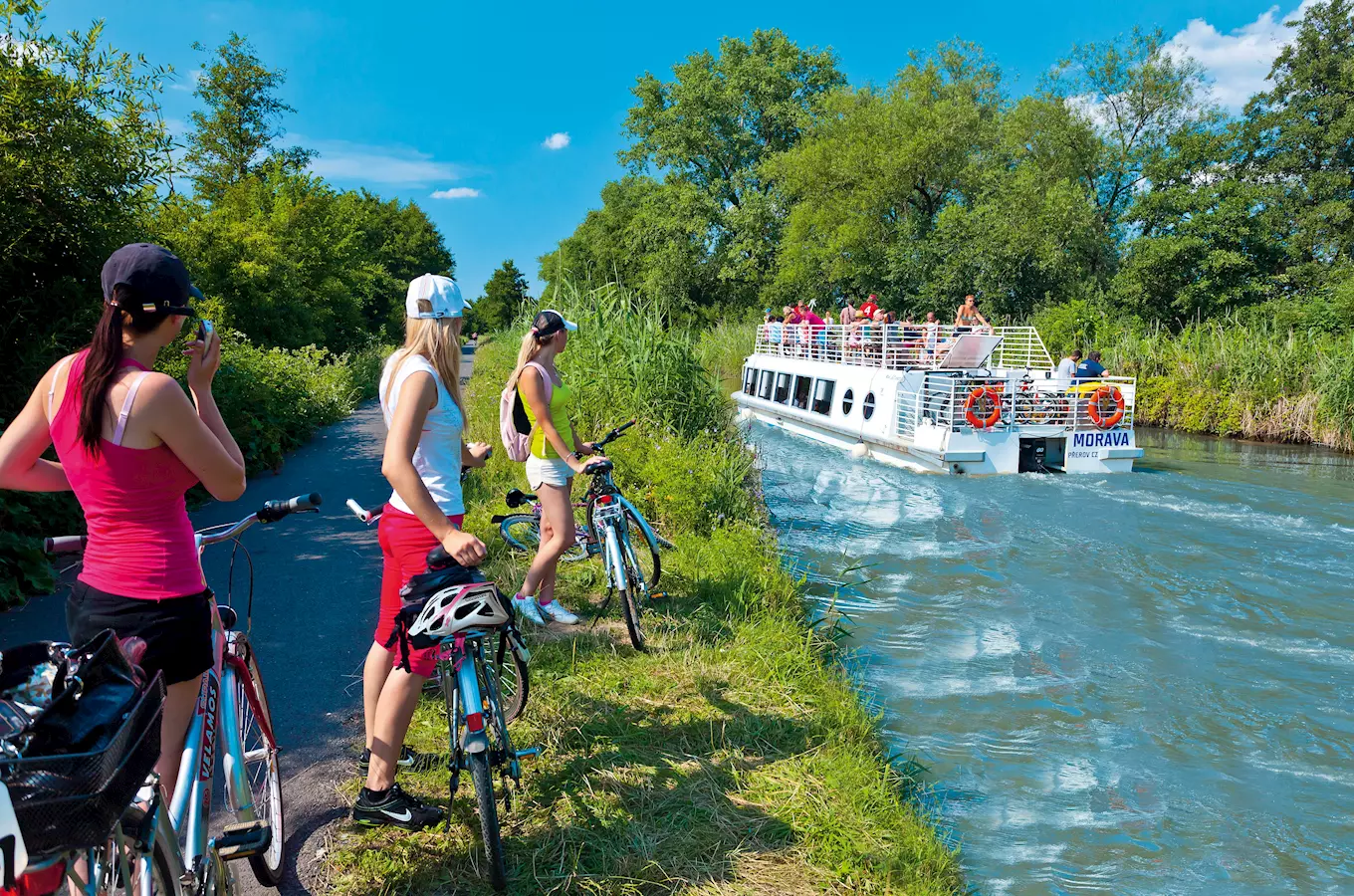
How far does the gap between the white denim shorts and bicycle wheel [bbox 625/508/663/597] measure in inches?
26.4

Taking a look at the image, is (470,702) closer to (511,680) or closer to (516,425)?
(511,680)

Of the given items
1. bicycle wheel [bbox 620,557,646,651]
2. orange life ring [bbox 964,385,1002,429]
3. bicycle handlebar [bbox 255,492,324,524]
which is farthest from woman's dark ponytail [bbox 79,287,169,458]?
orange life ring [bbox 964,385,1002,429]

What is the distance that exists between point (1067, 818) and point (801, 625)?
2.29 meters

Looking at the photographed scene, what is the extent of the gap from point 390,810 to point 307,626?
2.84m

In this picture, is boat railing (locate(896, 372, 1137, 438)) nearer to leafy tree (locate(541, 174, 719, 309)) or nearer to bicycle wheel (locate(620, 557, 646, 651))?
bicycle wheel (locate(620, 557, 646, 651))

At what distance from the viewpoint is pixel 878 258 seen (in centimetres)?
4000

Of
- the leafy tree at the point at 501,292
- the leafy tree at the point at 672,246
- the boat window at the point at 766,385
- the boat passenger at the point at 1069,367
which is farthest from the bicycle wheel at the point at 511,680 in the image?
the leafy tree at the point at 501,292

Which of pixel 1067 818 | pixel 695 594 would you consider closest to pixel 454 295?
pixel 695 594

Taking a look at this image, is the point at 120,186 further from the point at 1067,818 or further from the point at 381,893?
the point at 1067,818

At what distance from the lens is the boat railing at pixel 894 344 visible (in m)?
19.2

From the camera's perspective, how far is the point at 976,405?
51.6ft

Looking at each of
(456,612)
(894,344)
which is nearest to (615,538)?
(456,612)

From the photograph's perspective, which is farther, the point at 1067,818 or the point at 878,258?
the point at 878,258

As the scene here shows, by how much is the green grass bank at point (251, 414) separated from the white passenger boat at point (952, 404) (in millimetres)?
10619
